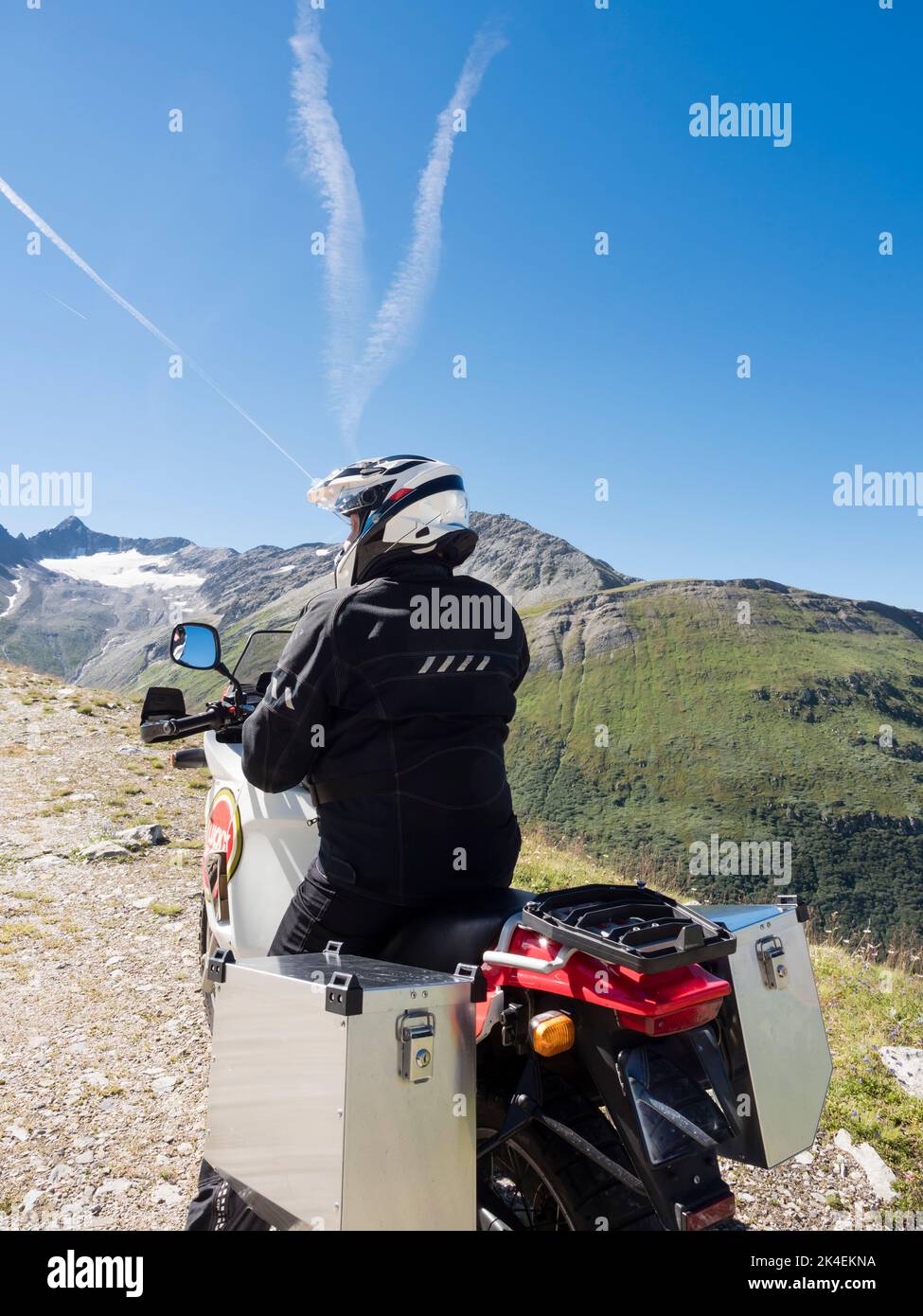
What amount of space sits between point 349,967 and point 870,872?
97787 mm

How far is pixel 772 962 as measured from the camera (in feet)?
9.56

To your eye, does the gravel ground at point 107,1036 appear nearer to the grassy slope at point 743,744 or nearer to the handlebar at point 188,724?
the handlebar at point 188,724

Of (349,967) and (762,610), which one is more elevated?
(762,610)

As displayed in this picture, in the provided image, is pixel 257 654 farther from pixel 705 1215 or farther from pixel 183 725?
pixel 705 1215

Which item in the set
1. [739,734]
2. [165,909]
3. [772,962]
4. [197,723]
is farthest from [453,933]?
[739,734]

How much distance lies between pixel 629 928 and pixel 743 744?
12072cm

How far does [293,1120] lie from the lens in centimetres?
233

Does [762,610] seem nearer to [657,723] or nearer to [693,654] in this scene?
[693,654]

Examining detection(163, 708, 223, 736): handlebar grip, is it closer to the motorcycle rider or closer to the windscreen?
the windscreen

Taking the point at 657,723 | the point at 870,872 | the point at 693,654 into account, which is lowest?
the point at 870,872

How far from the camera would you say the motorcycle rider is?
3.05 metres
